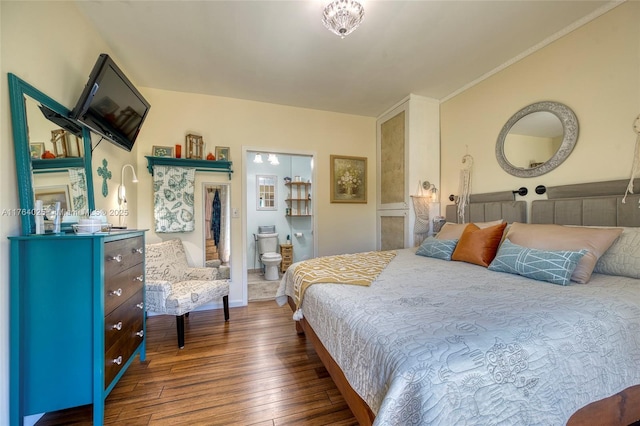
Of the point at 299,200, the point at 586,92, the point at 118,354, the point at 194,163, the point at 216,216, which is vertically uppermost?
the point at 586,92

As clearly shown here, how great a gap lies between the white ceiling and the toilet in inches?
103

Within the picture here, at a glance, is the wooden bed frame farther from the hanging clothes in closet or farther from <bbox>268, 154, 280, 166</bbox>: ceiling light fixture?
<bbox>268, 154, 280, 166</bbox>: ceiling light fixture

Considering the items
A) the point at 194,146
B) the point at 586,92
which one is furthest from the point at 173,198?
the point at 586,92

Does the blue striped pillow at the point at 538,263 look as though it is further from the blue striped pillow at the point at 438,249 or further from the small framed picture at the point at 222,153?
the small framed picture at the point at 222,153

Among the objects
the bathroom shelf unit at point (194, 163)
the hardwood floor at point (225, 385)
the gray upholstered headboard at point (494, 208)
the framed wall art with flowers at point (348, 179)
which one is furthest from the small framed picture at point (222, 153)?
the gray upholstered headboard at point (494, 208)

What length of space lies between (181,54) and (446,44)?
8.10ft

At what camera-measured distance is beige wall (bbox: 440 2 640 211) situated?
1.73 metres

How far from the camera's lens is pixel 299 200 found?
517 cm

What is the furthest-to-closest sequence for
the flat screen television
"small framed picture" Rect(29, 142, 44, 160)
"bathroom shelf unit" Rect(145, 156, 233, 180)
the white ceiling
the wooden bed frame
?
"bathroom shelf unit" Rect(145, 156, 233, 180), the white ceiling, the flat screen television, "small framed picture" Rect(29, 142, 44, 160), the wooden bed frame

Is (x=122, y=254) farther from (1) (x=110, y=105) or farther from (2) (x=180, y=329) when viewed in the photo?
(1) (x=110, y=105)

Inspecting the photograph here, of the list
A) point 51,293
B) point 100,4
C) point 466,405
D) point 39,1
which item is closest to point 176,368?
point 51,293

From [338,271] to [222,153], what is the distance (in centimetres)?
227

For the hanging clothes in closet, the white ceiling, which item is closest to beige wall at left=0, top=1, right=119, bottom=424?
the white ceiling

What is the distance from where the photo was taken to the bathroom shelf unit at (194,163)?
284 cm
